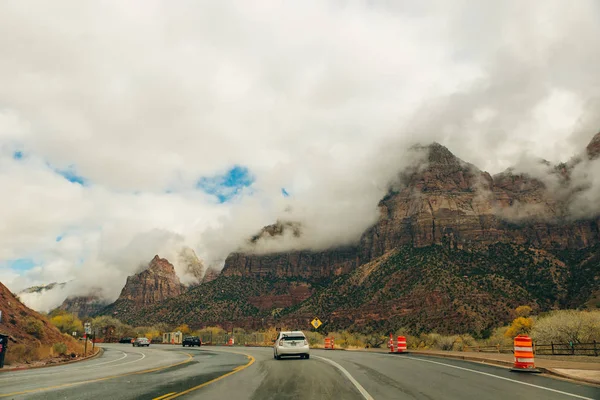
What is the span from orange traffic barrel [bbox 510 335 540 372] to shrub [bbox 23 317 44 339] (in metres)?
35.2

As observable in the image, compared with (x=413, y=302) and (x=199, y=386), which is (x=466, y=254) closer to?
(x=413, y=302)

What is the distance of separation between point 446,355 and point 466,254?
8480 centimetres

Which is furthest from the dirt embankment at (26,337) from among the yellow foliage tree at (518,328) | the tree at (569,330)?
the yellow foliage tree at (518,328)

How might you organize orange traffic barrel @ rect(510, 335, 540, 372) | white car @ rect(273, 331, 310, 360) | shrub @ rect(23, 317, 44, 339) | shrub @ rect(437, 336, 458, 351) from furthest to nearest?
shrub @ rect(437, 336, 458, 351) → shrub @ rect(23, 317, 44, 339) → white car @ rect(273, 331, 310, 360) → orange traffic barrel @ rect(510, 335, 540, 372)

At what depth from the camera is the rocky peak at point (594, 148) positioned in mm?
155625

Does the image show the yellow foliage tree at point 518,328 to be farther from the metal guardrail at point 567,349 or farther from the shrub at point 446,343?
the metal guardrail at point 567,349

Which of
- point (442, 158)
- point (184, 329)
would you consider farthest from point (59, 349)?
point (442, 158)

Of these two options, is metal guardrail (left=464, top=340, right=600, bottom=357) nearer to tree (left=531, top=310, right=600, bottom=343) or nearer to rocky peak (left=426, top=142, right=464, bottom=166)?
tree (left=531, top=310, right=600, bottom=343)

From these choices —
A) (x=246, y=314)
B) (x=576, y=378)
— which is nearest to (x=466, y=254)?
(x=246, y=314)

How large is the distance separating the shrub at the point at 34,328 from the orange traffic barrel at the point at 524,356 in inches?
1385

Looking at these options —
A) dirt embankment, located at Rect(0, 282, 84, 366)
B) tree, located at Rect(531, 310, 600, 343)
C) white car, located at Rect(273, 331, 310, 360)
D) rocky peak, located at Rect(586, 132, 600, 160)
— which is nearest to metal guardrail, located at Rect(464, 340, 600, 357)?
tree, located at Rect(531, 310, 600, 343)

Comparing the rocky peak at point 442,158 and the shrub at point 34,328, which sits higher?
the rocky peak at point 442,158

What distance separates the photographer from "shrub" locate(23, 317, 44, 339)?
116ft

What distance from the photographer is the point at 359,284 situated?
4626 inches
